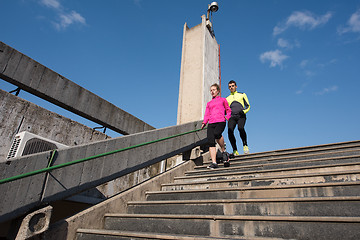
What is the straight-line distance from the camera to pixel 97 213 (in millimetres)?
2986

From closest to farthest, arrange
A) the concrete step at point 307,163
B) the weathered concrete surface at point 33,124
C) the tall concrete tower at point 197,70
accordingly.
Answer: the concrete step at point 307,163
the weathered concrete surface at point 33,124
the tall concrete tower at point 197,70

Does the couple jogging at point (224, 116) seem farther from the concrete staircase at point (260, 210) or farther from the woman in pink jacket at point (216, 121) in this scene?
the concrete staircase at point (260, 210)

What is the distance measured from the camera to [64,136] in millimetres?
4980

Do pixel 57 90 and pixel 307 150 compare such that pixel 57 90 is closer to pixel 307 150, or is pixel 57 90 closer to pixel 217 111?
pixel 217 111

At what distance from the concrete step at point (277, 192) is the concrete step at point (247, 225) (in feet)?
2.09

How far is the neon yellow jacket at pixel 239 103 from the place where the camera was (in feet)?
18.1

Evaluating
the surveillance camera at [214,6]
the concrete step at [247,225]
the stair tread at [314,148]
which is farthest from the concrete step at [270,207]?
the surveillance camera at [214,6]

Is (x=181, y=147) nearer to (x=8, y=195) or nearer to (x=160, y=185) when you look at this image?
(x=160, y=185)

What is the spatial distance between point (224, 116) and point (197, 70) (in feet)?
12.4

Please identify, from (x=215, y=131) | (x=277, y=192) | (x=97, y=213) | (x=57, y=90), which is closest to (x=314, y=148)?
(x=215, y=131)

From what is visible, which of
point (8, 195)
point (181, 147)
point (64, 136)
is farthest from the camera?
point (181, 147)

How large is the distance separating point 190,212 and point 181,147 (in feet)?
8.31

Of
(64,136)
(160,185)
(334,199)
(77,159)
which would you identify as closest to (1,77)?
(64,136)

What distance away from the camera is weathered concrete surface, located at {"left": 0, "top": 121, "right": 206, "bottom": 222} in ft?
7.77
